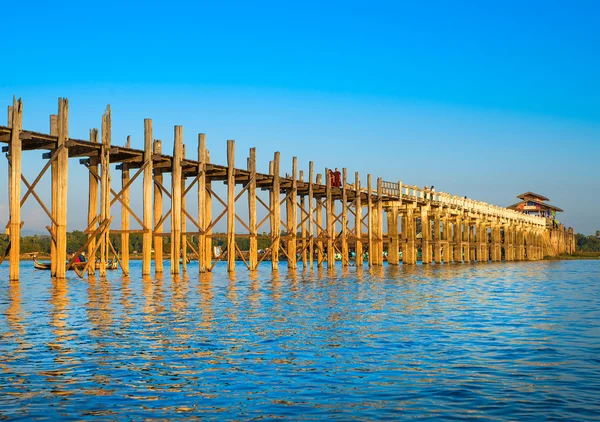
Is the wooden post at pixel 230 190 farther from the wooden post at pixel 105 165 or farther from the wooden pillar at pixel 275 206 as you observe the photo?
the wooden post at pixel 105 165

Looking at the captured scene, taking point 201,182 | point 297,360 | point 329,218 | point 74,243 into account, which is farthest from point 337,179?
point 74,243

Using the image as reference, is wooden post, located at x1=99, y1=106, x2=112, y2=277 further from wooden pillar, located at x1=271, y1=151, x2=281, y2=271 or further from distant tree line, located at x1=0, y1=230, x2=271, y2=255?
distant tree line, located at x1=0, y1=230, x2=271, y2=255

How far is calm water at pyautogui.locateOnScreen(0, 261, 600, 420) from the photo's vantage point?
29.0ft

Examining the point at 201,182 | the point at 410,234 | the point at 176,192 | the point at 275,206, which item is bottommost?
the point at 410,234

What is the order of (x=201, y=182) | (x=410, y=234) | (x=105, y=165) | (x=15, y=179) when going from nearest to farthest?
1. (x=15, y=179)
2. (x=105, y=165)
3. (x=201, y=182)
4. (x=410, y=234)

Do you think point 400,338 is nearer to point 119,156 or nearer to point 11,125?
point 11,125

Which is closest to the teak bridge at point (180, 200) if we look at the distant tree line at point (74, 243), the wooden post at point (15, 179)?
the wooden post at point (15, 179)

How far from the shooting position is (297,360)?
39.1 ft

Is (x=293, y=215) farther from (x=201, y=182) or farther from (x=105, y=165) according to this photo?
(x=105, y=165)

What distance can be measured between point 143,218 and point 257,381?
24.1 meters

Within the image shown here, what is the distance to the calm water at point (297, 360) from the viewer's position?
8852 mm

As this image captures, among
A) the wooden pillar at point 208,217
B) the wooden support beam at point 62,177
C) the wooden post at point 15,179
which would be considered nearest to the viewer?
the wooden post at point 15,179

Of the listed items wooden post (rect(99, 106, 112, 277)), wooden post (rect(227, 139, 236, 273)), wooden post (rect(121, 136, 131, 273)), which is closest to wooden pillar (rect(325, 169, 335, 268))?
wooden post (rect(227, 139, 236, 273))

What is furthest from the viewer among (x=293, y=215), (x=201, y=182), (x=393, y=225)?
(x=393, y=225)
